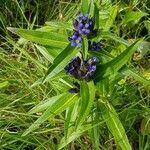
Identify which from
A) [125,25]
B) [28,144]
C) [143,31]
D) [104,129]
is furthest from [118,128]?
[143,31]

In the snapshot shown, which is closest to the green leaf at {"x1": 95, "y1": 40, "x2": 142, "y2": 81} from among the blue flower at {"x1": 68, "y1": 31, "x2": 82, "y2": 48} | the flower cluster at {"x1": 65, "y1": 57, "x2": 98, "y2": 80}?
the flower cluster at {"x1": 65, "y1": 57, "x2": 98, "y2": 80}

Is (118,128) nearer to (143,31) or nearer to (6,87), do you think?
(6,87)

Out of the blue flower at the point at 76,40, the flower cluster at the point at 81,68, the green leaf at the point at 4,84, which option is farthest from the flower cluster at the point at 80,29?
the green leaf at the point at 4,84

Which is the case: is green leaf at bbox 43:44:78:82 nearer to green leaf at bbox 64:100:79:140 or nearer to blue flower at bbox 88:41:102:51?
blue flower at bbox 88:41:102:51

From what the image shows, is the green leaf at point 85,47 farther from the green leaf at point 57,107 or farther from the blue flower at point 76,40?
the green leaf at point 57,107

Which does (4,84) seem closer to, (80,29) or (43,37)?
(43,37)
